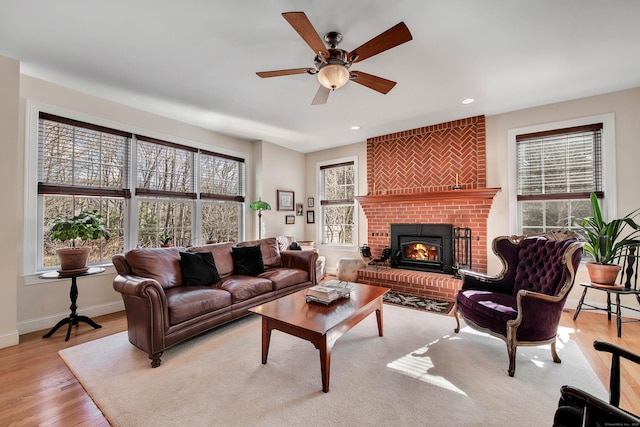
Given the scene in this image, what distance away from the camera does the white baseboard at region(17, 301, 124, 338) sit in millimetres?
2809

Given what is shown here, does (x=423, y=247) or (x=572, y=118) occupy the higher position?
(x=572, y=118)

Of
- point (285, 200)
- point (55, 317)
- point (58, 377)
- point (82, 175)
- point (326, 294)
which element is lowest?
point (58, 377)

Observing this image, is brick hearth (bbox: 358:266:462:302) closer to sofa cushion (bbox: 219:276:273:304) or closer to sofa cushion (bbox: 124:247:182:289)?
sofa cushion (bbox: 219:276:273:304)

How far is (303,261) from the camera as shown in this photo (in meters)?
3.92

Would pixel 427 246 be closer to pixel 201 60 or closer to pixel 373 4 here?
pixel 373 4

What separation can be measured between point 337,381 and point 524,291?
1.60 metres

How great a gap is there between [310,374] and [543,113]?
14.6ft

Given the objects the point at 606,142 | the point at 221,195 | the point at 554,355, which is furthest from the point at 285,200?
the point at 606,142

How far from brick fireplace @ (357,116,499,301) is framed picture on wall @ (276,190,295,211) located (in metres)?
1.52

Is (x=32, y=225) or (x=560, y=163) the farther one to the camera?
(x=560, y=163)

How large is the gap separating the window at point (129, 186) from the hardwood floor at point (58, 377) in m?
0.94

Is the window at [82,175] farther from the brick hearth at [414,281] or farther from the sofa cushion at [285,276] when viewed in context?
the brick hearth at [414,281]

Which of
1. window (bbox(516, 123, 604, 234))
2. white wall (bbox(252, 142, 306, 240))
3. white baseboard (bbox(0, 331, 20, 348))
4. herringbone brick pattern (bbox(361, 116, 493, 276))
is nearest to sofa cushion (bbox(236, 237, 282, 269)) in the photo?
white wall (bbox(252, 142, 306, 240))

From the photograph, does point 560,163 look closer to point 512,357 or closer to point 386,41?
point 512,357
